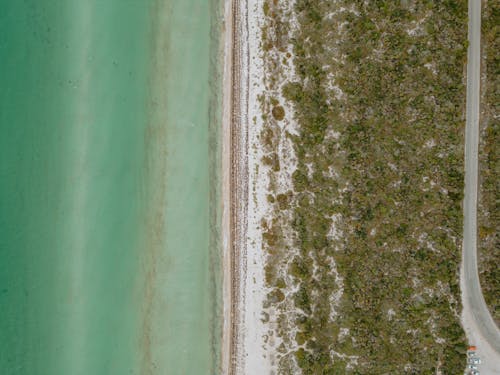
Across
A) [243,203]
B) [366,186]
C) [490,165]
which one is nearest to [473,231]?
[490,165]

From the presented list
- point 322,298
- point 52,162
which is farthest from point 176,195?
point 322,298

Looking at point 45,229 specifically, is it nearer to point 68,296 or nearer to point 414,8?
point 68,296

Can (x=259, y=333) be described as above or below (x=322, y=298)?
below

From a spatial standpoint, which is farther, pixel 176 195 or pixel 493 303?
pixel 176 195

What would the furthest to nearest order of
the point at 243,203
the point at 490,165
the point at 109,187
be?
the point at 109,187 → the point at 243,203 → the point at 490,165

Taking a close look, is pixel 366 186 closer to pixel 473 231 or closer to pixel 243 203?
pixel 473 231

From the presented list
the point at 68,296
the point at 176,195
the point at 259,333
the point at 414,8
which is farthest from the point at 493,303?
the point at 68,296

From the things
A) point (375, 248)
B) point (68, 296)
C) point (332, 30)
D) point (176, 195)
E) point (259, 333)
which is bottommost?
point (259, 333)

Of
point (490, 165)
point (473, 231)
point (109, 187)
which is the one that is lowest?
point (473, 231)
